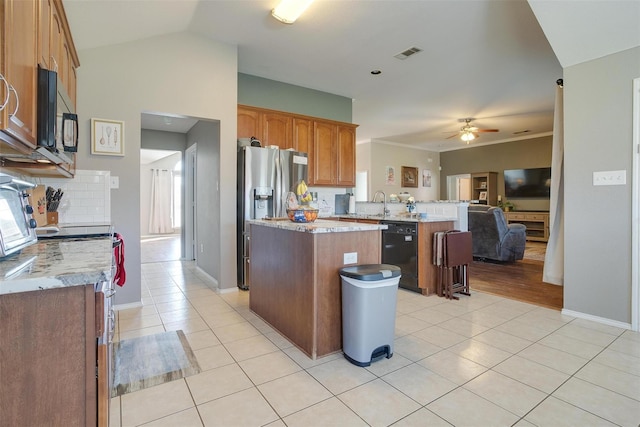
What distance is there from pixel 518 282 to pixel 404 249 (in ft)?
5.70

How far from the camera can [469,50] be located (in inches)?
150

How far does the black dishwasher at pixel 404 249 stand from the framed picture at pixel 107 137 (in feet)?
9.87

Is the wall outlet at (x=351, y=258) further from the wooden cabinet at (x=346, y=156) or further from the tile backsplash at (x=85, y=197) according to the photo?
the wooden cabinet at (x=346, y=156)

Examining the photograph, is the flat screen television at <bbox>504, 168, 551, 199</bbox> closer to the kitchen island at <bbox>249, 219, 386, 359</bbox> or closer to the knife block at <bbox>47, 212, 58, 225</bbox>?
the kitchen island at <bbox>249, 219, 386, 359</bbox>

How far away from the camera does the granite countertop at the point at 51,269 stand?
85cm

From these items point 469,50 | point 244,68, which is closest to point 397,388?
point 469,50

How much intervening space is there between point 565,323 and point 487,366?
1.29 meters

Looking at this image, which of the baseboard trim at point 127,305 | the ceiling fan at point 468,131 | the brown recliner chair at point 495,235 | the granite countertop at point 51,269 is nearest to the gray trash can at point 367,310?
the granite countertop at point 51,269

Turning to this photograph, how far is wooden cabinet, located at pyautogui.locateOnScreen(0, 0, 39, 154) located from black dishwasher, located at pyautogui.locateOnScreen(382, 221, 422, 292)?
10.7 ft

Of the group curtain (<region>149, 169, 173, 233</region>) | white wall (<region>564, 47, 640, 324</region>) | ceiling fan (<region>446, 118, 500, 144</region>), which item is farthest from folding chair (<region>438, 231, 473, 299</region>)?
curtain (<region>149, 169, 173, 233</region>)

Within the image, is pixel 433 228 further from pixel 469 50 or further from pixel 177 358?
pixel 177 358

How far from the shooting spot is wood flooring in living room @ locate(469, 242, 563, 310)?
11.6 ft

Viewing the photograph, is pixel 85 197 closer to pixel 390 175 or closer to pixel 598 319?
pixel 598 319

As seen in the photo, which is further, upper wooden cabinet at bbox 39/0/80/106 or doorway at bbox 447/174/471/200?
doorway at bbox 447/174/471/200
